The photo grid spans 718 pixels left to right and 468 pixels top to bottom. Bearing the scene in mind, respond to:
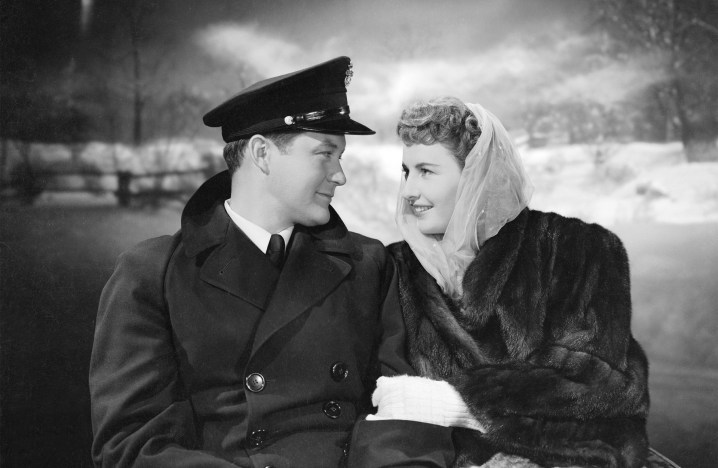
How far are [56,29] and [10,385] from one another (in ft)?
4.23

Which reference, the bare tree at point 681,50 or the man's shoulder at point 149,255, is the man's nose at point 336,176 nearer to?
the man's shoulder at point 149,255

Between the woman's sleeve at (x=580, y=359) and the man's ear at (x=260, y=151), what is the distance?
0.77 metres

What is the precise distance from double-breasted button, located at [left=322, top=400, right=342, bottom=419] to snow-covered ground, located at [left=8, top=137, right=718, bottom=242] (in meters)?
1.01

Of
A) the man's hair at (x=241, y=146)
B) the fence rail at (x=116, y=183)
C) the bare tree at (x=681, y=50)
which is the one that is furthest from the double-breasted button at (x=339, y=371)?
the bare tree at (x=681, y=50)

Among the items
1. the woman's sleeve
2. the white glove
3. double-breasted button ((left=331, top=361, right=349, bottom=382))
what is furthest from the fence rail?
the woman's sleeve

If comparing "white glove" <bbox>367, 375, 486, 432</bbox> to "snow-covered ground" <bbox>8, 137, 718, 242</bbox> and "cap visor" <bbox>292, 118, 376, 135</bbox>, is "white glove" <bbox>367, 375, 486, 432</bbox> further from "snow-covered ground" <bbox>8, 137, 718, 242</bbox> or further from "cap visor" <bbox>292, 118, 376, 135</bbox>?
"snow-covered ground" <bbox>8, 137, 718, 242</bbox>

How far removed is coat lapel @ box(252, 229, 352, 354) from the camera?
72.4 inches

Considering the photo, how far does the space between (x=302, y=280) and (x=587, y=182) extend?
4.61 ft

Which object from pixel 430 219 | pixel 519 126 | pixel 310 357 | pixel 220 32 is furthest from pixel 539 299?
pixel 220 32

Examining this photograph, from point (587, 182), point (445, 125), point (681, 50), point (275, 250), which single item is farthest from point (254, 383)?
point (681, 50)

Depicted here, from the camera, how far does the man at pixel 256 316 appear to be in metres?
1.76

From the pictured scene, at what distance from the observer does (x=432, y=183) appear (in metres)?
2.02

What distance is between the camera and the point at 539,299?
1942mm

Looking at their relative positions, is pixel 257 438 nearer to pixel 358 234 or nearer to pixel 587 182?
pixel 358 234
